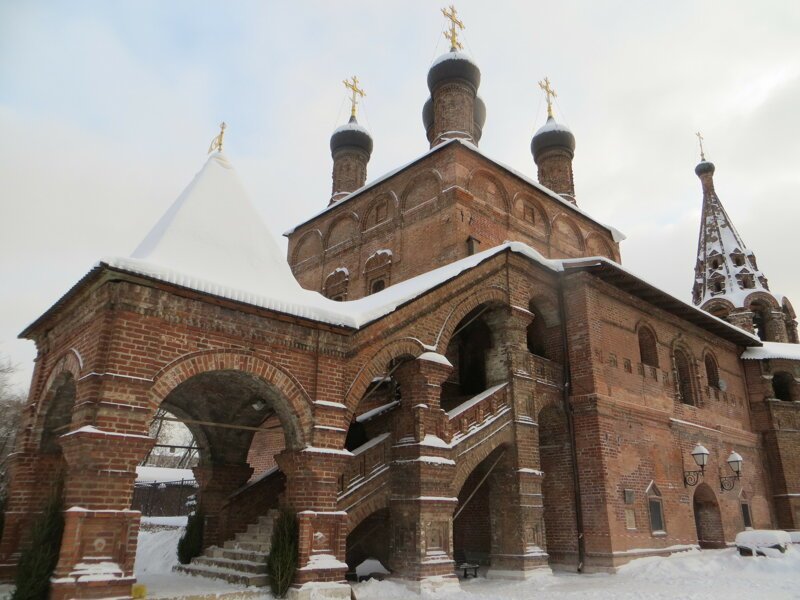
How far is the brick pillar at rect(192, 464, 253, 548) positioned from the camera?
1079 centimetres

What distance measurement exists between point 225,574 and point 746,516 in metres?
13.2

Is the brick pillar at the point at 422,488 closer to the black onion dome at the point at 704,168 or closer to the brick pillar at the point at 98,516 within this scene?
the brick pillar at the point at 98,516

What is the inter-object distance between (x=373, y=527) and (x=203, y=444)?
11.1ft

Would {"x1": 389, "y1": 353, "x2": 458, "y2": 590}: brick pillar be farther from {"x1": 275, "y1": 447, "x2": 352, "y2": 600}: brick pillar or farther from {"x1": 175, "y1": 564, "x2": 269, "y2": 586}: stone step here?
{"x1": 175, "y1": 564, "x2": 269, "y2": 586}: stone step

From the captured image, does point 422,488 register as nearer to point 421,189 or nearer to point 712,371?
point 421,189

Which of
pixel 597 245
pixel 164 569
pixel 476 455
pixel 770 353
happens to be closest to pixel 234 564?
pixel 164 569

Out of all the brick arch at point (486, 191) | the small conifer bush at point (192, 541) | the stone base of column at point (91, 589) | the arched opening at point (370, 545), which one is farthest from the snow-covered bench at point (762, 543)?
the stone base of column at point (91, 589)

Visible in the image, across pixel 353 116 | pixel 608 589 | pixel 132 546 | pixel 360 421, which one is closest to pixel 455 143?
pixel 353 116

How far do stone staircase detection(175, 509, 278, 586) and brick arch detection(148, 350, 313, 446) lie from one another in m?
1.77

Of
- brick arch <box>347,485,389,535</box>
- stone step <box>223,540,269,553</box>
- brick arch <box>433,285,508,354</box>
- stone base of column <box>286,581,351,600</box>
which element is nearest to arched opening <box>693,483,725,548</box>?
brick arch <box>433,285,508,354</box>

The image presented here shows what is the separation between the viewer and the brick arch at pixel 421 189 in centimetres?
1639

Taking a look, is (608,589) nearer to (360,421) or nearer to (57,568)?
(360,421)

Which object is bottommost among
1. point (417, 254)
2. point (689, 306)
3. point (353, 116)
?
point (689, 306)

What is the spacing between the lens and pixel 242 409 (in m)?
11.0
